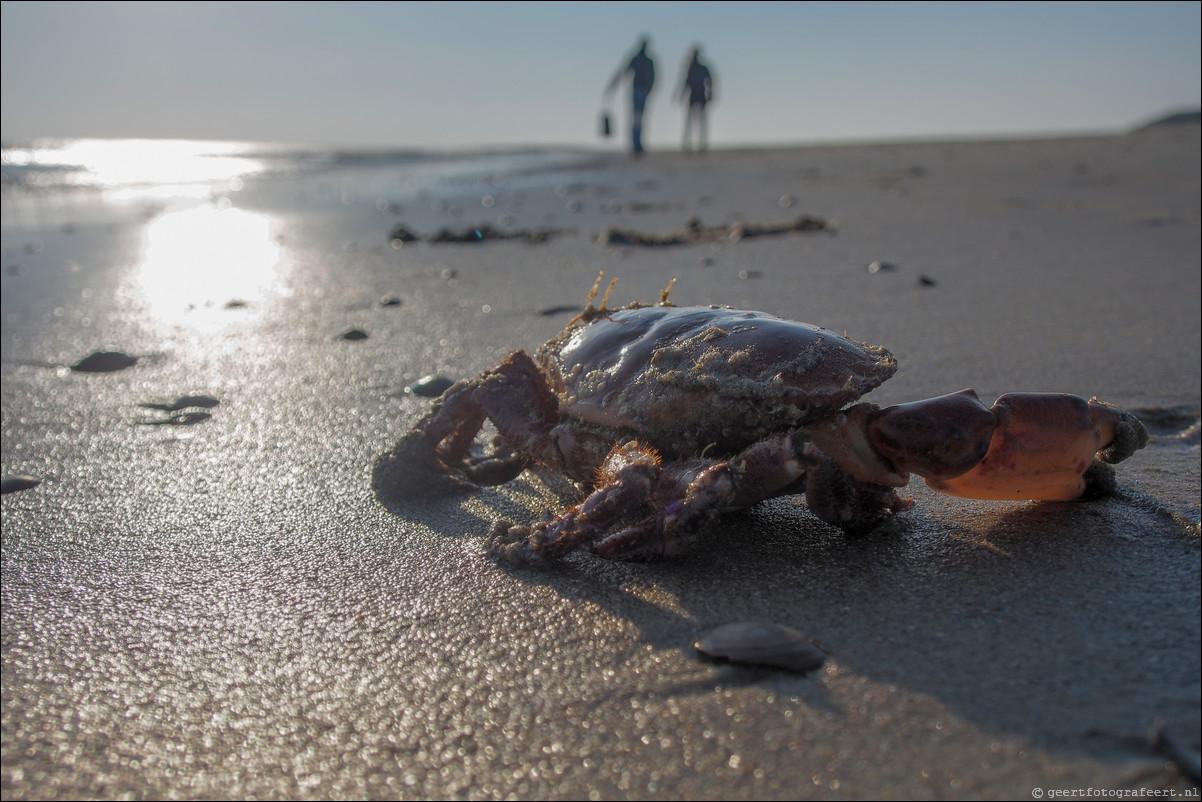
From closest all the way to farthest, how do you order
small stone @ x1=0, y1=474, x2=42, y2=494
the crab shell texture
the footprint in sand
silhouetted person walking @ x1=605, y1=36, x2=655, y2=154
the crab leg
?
1. the crab shell texture
2. the crab leg
3. small stone @ x1=0, y1=474, x2=42, y2=494
4. the footprint in sand
5. silhouetted person walking @ x1=605, y1=36, x2=655, y2=154

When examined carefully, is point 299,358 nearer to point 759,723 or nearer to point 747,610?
point 747,610

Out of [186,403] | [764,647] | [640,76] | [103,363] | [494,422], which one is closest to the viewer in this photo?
[764,647]

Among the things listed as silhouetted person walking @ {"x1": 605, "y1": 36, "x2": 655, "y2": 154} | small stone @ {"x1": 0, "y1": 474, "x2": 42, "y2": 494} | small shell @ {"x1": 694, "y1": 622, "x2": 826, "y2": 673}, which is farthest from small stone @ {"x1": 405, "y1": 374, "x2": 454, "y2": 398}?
silhouetted person walking @ {"x1": 605, "y1": 36, "x2": 655, "y2": 154}

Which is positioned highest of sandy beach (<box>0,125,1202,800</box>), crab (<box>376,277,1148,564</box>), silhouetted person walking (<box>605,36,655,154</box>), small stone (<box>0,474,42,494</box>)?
silhouetted person walking (<box>605,36,655,154</box>)

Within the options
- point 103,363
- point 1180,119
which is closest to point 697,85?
point 1180,119

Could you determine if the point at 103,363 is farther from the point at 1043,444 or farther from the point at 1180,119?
the point at 1180,119

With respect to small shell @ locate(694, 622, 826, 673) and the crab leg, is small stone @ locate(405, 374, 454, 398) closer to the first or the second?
the crab leg

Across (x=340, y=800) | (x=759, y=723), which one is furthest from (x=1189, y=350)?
(x=340, y=800)

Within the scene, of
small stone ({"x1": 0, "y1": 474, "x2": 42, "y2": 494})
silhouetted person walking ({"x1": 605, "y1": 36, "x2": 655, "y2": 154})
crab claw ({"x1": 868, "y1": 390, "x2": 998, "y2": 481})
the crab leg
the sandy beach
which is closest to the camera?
the sandy beach
